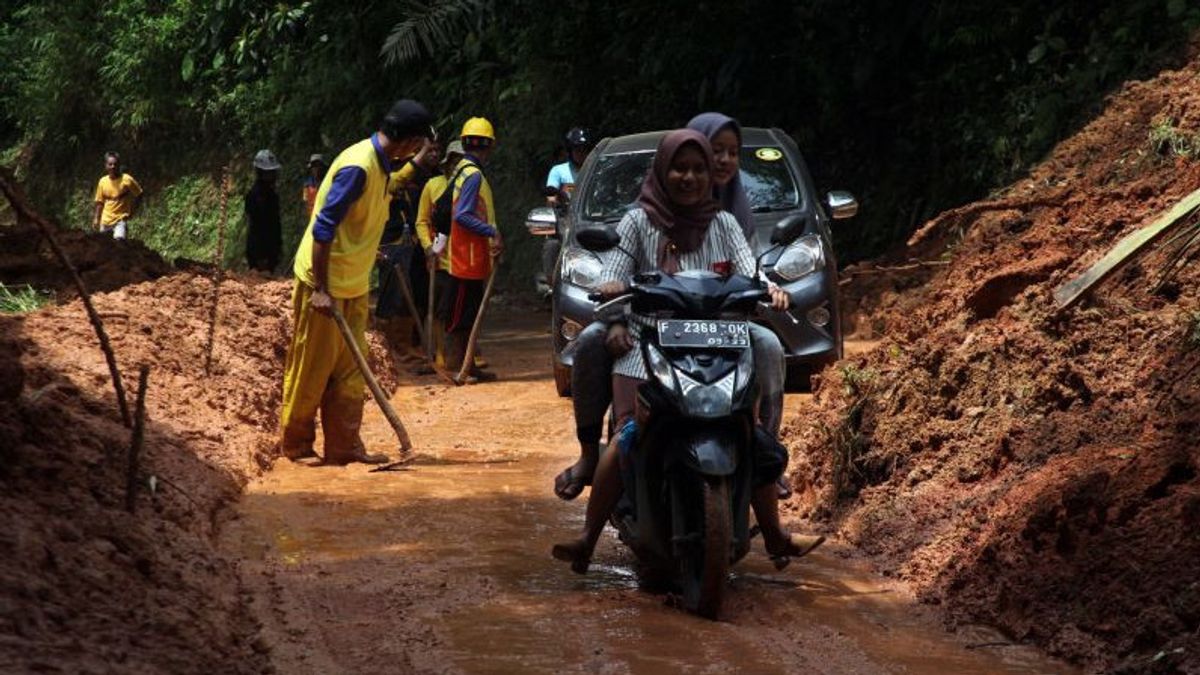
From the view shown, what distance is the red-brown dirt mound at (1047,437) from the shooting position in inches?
256

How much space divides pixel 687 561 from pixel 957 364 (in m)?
2.73

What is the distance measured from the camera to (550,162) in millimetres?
25500

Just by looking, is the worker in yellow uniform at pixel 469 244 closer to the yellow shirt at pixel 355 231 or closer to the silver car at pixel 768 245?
the silver car at pixel 768 245

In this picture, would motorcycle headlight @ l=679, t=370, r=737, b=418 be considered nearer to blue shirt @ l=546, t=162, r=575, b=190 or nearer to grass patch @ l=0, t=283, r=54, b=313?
grass patch @ l=0, t=283, r=54, b=313

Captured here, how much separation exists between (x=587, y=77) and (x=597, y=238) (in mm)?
18452

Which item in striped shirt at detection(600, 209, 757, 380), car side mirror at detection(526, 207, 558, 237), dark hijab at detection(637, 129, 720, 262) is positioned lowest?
car side mirror at detection(526, 207, 558, 237)

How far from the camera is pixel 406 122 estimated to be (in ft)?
33.0

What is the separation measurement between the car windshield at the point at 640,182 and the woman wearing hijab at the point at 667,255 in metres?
5.45

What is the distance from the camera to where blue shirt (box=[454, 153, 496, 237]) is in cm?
1441

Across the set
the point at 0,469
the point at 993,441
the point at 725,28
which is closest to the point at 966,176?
the point at 725,28

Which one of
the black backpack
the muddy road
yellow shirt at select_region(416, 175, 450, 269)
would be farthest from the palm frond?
the muddy road

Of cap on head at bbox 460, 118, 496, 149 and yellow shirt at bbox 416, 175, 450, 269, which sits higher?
cap on head at bbox 460, 118, 496, 149

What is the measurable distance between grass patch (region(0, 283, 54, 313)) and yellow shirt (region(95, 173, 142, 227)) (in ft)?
41.1

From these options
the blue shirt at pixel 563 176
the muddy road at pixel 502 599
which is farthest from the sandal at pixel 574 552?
the blue shirt at pixel 563 176
